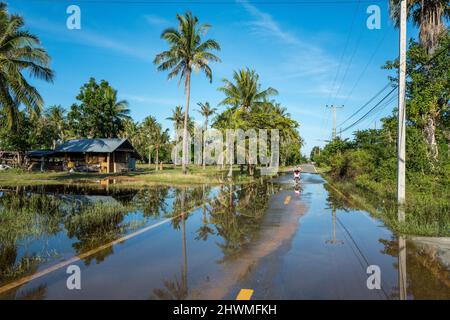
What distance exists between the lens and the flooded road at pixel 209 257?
4.37 meters

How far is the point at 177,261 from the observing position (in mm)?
5664

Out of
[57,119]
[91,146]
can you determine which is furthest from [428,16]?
[57,119]

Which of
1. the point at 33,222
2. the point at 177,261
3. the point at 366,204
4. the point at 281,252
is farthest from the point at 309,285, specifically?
the point at 366,204

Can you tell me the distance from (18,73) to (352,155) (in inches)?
1024

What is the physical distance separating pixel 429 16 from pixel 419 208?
622 inches

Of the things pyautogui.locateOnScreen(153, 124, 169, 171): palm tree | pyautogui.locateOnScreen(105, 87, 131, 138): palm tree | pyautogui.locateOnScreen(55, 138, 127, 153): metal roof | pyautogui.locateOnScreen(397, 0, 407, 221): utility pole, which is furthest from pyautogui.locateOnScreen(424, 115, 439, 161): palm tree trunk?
pyautogui.locateOnScreen(153, 124, 169, 171): palm tree

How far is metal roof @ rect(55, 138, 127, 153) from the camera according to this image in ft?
120

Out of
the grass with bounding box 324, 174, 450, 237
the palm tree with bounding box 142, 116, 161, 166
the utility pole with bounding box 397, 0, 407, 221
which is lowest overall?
the grass with bounding box 324, 174, 450, 237

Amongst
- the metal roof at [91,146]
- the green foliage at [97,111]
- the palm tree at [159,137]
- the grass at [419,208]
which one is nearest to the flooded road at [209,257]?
the grass at [419,208]

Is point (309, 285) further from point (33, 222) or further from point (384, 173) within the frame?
point (384, 173)

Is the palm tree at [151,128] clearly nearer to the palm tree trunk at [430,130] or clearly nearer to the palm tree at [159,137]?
the palm tree at [159,137]

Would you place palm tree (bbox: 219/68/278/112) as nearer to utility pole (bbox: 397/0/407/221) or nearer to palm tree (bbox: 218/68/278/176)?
palm tree (bbox: 218/68/278/176)

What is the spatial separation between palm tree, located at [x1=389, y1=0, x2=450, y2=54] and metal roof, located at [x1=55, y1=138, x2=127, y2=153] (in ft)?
99.8

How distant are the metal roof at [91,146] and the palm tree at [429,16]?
30419 mm
